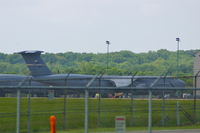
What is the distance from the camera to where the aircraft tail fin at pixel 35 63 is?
282ft

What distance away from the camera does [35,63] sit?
88688 mm

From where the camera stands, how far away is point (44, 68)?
86.8 m

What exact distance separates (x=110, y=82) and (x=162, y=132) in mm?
60234

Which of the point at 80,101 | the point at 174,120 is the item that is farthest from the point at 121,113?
A: the point at 80,101

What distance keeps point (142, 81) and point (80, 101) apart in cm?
4050

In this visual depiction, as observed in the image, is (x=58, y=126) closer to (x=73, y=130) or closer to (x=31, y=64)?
(x=73, y=130)

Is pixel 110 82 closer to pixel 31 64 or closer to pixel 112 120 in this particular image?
pixel 31 64

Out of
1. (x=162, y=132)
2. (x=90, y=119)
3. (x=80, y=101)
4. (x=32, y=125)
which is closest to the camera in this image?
(x=162, y=132)

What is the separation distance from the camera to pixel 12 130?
27484 mm

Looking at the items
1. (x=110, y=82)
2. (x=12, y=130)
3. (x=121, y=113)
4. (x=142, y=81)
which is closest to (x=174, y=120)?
(x=121, y=113)

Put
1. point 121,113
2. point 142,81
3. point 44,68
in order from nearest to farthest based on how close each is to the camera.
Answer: point 121,113, point 142,81, point 44,68

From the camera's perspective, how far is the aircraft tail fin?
3388 inches

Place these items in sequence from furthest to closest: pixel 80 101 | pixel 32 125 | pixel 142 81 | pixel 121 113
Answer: pixel 142 81, pixel 80 101, pixel 121 113, pixel 32 125

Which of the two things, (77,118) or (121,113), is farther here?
(121,113)
